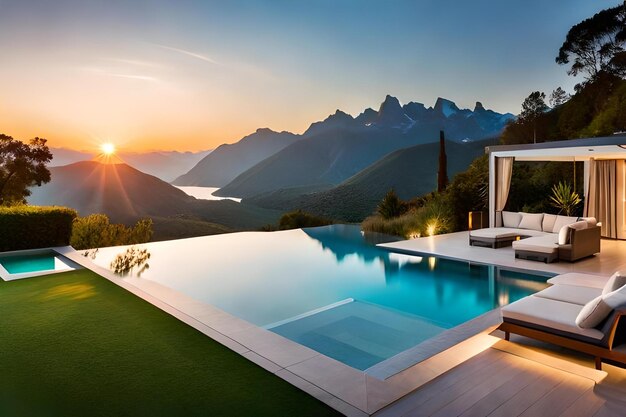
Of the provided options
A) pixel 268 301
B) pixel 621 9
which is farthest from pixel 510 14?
pixel 268 301

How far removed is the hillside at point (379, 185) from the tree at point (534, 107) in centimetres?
1180

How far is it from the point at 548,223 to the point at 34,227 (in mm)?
12865

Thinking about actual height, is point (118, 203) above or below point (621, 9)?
below

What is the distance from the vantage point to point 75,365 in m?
3.77

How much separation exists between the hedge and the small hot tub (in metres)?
0.36

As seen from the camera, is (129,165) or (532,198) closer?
(532,198)

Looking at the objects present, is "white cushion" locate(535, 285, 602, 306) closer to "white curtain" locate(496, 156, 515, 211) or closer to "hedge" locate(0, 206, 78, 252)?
"white curtain" locate(496, 156, 515, 211)

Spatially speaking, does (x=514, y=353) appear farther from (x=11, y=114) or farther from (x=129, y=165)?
(x=129, y=165)

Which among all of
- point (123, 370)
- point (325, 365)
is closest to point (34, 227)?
point (123, 370)

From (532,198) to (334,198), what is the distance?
26.2m

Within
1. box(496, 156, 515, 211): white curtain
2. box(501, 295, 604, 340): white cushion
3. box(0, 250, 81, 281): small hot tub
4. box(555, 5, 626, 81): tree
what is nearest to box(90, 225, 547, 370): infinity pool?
box(0, 250, 81, 281): small hot tub

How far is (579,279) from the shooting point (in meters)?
6.53

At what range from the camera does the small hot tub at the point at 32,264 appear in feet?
25.3

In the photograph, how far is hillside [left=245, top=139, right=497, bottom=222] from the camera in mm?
38062
